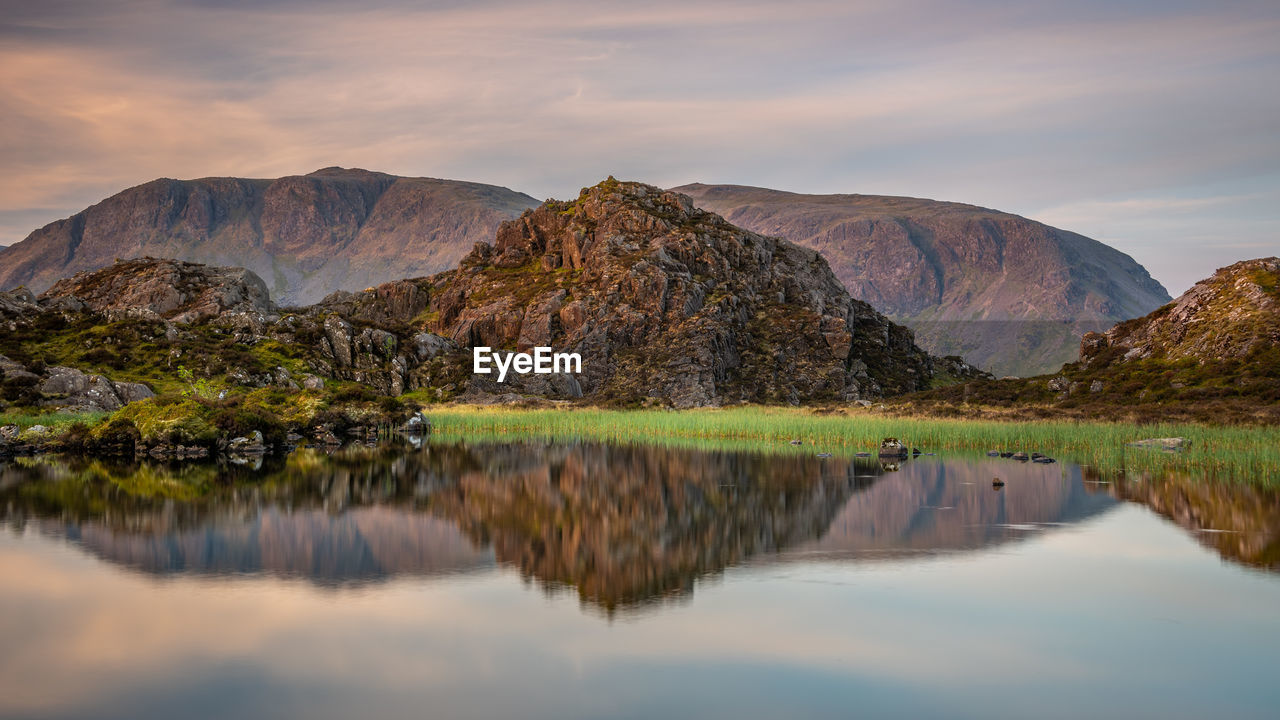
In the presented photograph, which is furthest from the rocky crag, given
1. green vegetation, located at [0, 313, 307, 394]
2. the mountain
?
the mountain

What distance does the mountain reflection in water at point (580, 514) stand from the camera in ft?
71.1

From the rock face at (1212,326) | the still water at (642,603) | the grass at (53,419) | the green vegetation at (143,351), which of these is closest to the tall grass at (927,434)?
the still water at (642,603)

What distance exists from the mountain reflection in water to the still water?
18 centimetres

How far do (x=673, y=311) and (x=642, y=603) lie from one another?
112846 mm

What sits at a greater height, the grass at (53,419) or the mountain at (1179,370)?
the mountain at (1179,370)

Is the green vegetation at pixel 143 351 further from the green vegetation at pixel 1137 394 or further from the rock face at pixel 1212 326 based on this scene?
the rock face at pixel 1212 326

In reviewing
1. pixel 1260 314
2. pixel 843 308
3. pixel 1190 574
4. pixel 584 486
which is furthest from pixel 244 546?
pixel 843 308

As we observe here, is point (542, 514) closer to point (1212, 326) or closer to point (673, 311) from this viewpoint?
point (1212, 326)

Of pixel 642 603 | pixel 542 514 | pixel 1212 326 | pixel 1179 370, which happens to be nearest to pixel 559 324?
pixel 1179 370

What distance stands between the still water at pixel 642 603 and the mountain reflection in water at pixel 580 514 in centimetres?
18

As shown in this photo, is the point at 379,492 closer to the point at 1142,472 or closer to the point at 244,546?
the point at 244,546

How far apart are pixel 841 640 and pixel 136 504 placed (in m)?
25.8

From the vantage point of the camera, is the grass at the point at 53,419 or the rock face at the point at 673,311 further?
the rock face at the point at 673,311

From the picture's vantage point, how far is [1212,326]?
267 ft
